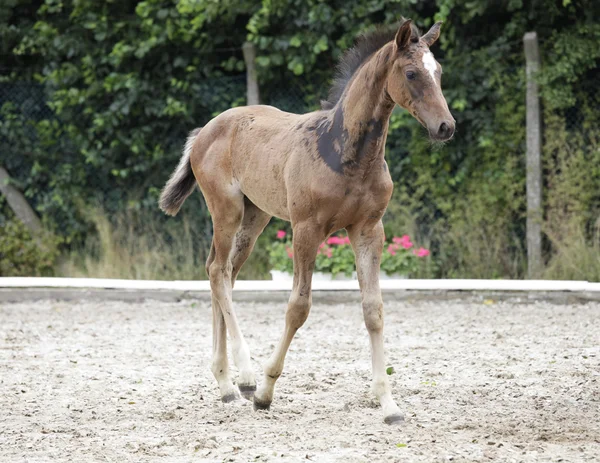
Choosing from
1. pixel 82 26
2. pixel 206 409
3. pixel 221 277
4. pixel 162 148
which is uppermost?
pixel 82 26

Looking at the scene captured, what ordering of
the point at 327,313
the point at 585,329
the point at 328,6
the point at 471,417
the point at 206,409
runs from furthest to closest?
1. the point at 328,6
2. the point at 327,313
3. the point at 585,329
4. the point at 206,409
5. the point at 471,417

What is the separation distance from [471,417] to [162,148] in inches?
300

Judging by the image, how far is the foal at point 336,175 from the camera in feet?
14.3

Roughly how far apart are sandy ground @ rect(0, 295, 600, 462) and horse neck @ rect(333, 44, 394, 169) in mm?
1322

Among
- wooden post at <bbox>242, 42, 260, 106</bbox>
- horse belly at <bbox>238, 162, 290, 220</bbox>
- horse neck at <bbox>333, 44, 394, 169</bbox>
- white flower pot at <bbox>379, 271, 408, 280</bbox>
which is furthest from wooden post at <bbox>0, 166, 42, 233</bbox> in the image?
horse neck at <bbox>333, 44, 394, 169</bbox>

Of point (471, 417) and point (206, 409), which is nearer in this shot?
point (471, 417)

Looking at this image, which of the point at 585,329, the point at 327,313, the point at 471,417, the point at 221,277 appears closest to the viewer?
the point at 471,417

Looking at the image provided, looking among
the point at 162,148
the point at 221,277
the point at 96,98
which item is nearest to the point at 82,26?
the point at 96,98

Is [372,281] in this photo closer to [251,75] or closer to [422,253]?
[422,253]

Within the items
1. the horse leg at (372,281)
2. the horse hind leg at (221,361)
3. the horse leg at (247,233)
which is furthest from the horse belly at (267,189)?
the horse hind leg at (221,361)

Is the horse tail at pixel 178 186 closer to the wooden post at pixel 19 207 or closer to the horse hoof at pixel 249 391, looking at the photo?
the horse hoof at pixel 249 391

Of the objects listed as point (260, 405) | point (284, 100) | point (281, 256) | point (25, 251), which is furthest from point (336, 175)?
point (25, 251)

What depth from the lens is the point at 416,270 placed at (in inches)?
388

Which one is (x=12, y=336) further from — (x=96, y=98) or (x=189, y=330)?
(x=96, y=98)
